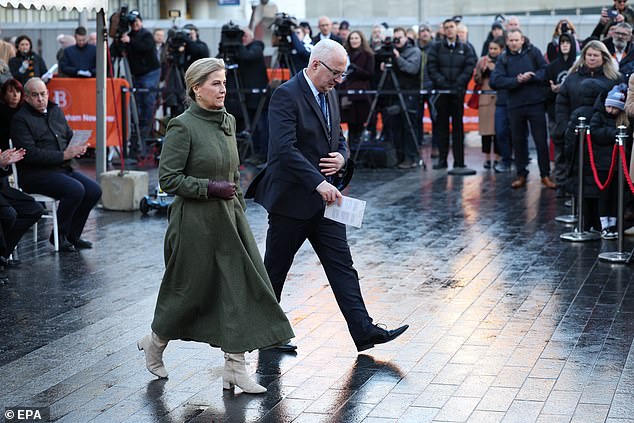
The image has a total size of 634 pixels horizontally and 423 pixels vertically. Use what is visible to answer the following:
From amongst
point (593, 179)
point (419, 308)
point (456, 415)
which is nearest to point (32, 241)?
point (419, 308)

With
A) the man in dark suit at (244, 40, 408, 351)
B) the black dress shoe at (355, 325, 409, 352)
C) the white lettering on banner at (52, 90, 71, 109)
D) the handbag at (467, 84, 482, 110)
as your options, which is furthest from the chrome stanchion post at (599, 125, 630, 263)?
the white lettering on banner at (52, 90, 71, 109)

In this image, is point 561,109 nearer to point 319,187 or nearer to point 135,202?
point 135,202

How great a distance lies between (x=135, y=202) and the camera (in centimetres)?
1371

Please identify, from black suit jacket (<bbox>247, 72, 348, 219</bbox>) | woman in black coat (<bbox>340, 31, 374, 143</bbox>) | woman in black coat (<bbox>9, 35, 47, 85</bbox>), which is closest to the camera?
black suit jacket (<bbox>247, 72, 348, 219</bbox>)

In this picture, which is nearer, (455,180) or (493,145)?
(455,180)

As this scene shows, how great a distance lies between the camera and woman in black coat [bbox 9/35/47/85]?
17578mm

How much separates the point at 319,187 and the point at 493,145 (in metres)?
11.8

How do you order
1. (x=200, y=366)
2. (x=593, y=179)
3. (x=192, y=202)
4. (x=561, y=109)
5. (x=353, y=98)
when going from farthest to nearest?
1. (x=353, y=98)
2. (x=561, y=109)
3. (x=593, y=179)
4. (x=200, y=366)
5. (x=192, y=202)

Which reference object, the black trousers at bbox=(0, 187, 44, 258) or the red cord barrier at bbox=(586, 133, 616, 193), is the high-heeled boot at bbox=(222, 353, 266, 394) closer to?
the black trousers at bbox=(0, 187, 44, 258)

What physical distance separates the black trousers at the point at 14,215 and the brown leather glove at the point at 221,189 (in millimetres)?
3921

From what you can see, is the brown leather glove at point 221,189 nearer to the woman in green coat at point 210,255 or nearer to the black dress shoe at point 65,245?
the woman in green coat at point 210,255

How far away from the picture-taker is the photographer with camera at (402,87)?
1783cm

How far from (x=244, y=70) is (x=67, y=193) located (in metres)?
7.61

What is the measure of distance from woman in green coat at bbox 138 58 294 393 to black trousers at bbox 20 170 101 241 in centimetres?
465
